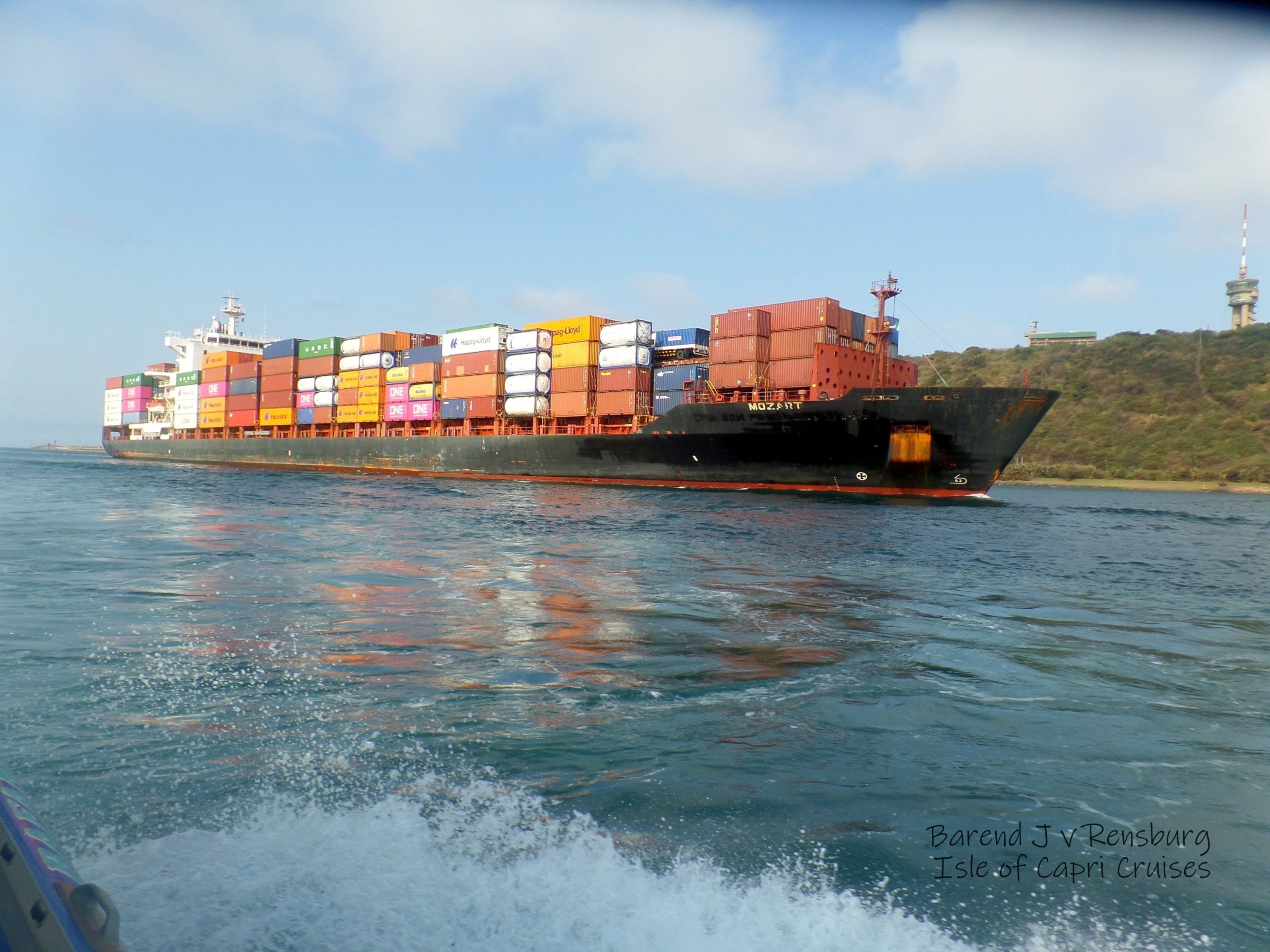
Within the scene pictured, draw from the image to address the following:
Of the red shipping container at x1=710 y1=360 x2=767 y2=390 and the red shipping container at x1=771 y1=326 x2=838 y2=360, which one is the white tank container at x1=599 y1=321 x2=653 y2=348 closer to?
the red shipping container at x1=710 y1=360 x2=767 y2=390

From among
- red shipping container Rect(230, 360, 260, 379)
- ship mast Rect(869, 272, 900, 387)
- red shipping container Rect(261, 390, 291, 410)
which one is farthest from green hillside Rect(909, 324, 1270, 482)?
red shipping container Rect(230, 360, 260, 379)

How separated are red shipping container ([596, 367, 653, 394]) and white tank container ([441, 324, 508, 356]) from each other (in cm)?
875

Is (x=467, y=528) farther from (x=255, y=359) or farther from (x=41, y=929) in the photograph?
(x=255, y=359)

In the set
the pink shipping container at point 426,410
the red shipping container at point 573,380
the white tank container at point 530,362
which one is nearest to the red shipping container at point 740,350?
the red shipping container at point 573,380

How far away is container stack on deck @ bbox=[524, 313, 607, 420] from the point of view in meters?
39.8

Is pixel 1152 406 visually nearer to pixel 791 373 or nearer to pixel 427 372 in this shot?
pixel 791 373

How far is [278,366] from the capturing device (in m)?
58.0

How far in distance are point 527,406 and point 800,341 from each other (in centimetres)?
1616

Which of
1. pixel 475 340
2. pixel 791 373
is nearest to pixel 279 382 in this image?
pixel 475 340

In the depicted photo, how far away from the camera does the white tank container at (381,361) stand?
165 feet

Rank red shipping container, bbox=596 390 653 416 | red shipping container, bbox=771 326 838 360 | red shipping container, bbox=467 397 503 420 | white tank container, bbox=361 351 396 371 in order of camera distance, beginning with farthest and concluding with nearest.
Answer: white tank container, bbox=361 351 396 371, red shipping container, bbox=467 397 503 420, red shipping container, bbox=596 390 653 416, red shipping container, bbox=771 326 838 360

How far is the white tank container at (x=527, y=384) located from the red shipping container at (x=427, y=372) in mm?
6902

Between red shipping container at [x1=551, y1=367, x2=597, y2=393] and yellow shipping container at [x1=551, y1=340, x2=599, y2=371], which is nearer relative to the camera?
red shipping container at [x1=551, y1=367, x2=597, y2=393]

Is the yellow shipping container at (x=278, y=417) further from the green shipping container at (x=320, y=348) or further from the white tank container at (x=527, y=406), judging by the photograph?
the white tank container at (x=527, y=406)
